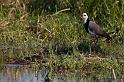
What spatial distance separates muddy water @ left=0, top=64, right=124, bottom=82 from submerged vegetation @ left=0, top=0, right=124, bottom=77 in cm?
28

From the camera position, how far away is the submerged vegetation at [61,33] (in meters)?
9.21

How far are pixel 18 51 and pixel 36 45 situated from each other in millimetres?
509

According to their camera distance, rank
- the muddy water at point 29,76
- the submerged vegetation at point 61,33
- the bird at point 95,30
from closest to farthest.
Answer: the muddy water at point 29,76, the submerged vegetation at point 61,33, the bird at point 95,30

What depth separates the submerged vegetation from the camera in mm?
9211

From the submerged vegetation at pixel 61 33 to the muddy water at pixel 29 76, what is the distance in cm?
28

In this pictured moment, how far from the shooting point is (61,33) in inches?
435

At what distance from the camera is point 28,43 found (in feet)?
34.6

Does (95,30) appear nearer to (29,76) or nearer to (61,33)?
(61,33)

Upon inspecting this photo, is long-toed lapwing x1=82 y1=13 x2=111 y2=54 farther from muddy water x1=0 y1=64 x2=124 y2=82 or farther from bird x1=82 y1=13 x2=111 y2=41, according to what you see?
muddy water x1=0 y1=64 x2=124 y2=82

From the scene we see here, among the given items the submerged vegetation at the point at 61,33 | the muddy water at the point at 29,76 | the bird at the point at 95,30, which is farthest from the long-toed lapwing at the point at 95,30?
the muddy water at the point at 29,76

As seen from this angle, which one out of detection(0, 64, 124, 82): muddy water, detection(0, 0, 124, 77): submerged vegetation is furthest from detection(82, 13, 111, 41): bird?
detection(0, 64, 124, 82): muddy water

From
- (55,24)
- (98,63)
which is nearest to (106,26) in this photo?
(55,24)

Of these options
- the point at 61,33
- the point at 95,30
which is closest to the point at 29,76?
the point at 95,30

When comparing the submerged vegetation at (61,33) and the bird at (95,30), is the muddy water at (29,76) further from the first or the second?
the bird at (95,30)
